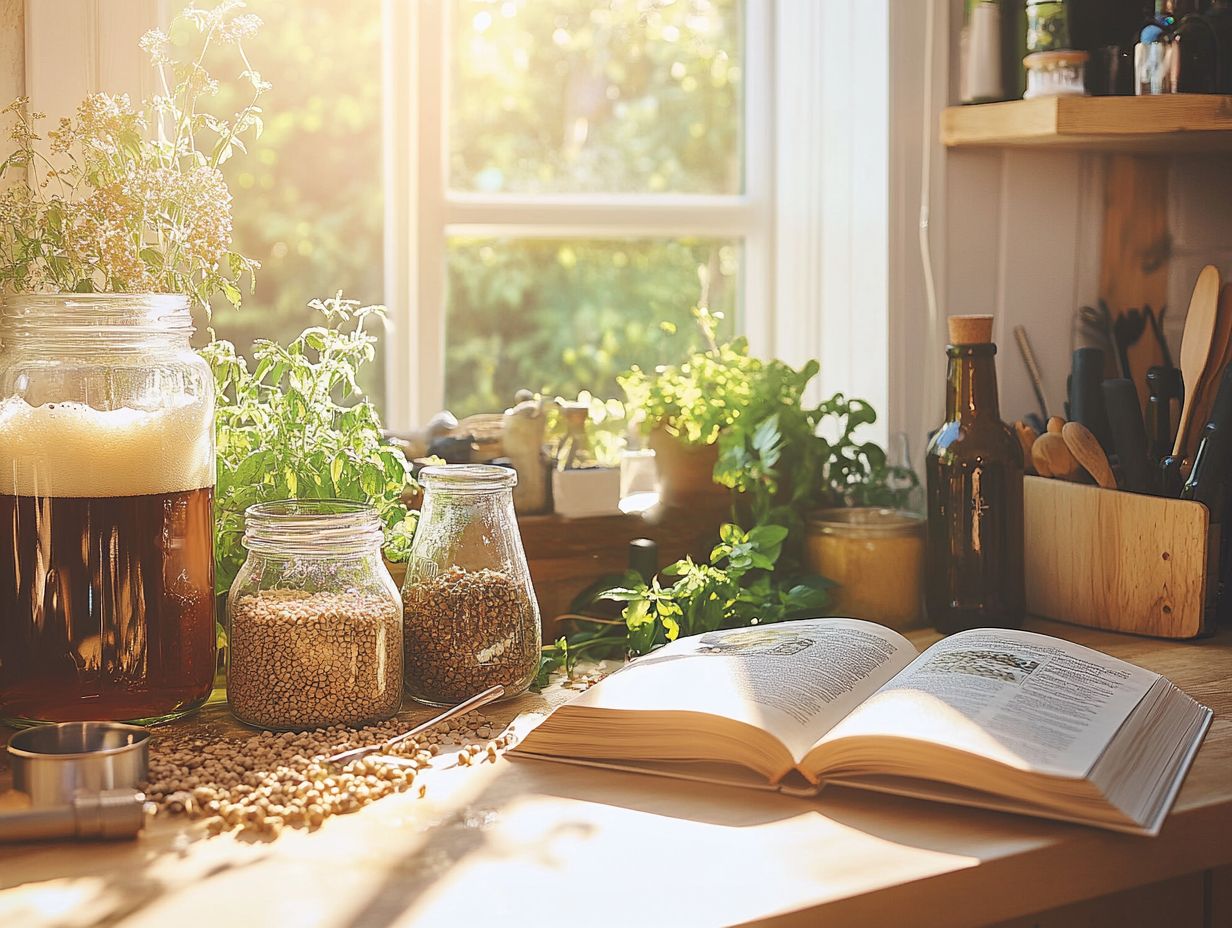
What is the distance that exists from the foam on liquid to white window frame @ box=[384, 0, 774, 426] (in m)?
0.70

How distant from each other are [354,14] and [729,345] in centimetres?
68

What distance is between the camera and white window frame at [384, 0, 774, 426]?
1.73 meters

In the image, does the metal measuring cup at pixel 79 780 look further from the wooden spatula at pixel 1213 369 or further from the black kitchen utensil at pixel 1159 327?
the black kitchen utensil at pixel 1159 327

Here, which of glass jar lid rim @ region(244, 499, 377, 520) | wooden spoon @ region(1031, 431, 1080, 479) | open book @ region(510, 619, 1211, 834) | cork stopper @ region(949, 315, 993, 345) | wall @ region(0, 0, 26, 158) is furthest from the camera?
wooden spoon @ region(1031, 431, 1080, 479)

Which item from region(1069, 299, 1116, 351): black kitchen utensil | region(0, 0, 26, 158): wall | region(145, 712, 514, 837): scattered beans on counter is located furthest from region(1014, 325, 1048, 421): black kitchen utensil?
region(0, 0, 26, 158): wall

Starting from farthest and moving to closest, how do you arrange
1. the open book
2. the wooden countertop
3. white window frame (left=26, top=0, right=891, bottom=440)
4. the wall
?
white window frame (left=26, top=0, right=891, bottom=440) < the wall < the open book < the wooden countertop

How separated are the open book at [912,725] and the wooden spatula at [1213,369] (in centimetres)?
51

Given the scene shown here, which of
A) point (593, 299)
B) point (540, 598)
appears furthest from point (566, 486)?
point (593, 299)

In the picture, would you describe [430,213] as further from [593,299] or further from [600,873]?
[600,873]

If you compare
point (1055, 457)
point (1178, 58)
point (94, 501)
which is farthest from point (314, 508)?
point (1178, 58)

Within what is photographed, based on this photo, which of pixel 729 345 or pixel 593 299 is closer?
pixel 729 345

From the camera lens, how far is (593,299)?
6.27 feet

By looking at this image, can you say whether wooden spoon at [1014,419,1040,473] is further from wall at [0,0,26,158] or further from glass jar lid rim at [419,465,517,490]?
wall at [0,0,26,158]

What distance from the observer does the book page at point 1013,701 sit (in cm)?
95
